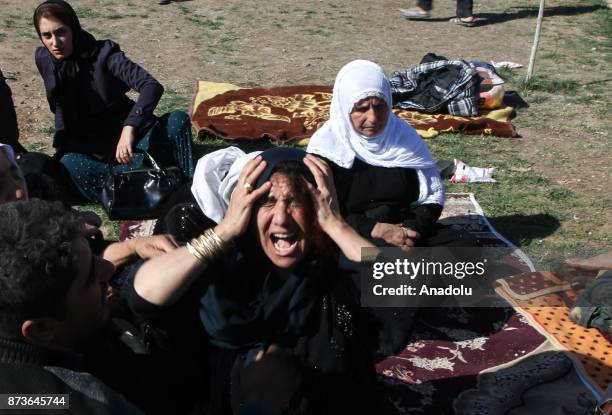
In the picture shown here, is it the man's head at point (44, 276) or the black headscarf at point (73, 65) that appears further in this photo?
the black headscarf at point (73, 65)

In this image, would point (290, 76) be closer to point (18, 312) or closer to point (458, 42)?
point (458, 42)

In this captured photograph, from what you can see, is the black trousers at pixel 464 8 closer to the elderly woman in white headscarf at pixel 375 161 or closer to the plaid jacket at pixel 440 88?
the plaid jacket at pixel 440 88

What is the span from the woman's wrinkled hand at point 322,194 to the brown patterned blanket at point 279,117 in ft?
12.2

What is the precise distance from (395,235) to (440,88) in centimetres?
344

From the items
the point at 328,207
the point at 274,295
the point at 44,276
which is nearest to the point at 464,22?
the point at 328,207

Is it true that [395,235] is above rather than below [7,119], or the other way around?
below

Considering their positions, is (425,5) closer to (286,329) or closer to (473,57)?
(473,57)

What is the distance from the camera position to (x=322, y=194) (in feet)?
9.39

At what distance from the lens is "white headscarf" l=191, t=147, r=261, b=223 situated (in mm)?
3375

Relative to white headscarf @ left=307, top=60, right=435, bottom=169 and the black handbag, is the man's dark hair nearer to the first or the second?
white headscarf @ left=307, top=60, right=435, bottom=169

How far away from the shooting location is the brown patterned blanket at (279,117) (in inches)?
265

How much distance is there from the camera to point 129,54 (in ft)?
30.0

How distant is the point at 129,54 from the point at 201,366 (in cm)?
713

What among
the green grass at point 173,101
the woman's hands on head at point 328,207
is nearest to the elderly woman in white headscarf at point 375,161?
the woman's hands on head at point 328,207
